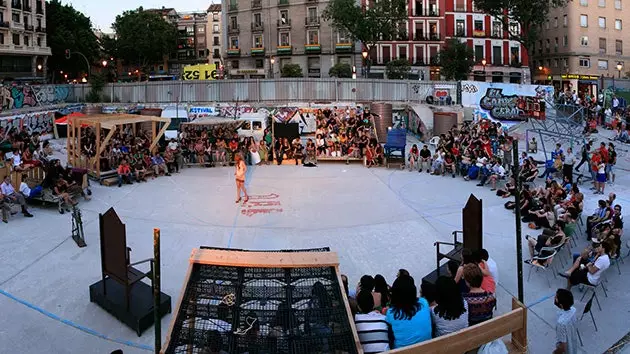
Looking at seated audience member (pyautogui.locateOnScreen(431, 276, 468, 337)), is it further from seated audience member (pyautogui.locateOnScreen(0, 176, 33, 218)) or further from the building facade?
the building facade

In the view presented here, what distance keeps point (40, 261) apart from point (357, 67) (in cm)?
→ 5217

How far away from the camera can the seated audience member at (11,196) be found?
1353cm

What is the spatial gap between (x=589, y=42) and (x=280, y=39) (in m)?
36.0

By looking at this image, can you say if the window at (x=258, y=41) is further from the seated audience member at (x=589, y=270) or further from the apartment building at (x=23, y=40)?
the seated audience member at (x=589, y=270)

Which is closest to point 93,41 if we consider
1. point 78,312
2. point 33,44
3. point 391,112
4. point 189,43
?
point 33,44

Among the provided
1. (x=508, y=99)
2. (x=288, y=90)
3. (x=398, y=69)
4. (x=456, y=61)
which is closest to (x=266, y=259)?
(x=508, y=99)

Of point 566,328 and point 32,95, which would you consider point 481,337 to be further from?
point 32,95

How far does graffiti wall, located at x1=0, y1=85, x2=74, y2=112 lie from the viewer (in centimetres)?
3275

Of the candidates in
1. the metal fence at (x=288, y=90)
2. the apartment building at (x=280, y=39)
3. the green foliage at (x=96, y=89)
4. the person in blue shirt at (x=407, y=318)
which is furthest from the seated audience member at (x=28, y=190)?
the apartment building at (x=280, y=39)

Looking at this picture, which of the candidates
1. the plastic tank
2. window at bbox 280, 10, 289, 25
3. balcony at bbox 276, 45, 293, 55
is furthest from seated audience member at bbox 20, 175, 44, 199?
window at bbox 280, 10, 289, 25

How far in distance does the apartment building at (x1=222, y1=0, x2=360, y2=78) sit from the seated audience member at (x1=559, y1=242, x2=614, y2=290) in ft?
171

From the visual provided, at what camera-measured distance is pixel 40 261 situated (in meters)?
10.5

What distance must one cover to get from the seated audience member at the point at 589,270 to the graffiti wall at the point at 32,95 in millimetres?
32643

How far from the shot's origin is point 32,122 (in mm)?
29547
